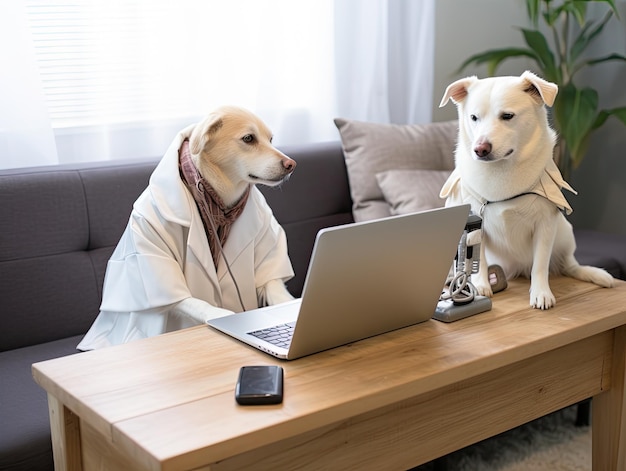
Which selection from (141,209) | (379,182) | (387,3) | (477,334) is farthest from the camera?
(387,3)

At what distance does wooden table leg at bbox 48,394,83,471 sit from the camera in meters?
1.25

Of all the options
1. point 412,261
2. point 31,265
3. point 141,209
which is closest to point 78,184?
point 31,265

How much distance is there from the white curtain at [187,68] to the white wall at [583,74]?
242mm

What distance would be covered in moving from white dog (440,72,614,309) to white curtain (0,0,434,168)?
1.14 m

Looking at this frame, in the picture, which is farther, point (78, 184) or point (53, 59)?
point (53, 59)

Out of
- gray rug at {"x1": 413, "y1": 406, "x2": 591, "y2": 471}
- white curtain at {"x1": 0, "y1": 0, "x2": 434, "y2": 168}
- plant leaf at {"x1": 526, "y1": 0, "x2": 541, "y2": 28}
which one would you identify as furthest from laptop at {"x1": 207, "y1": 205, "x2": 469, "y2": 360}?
plant leaf at {"x1": 526, "y1": 0, "x2": 541, "y2": 28}

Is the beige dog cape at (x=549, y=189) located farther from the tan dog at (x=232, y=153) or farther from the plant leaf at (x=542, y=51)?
the plant leaf at (x=542, y=51)

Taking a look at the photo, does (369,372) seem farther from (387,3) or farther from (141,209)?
(387,3)

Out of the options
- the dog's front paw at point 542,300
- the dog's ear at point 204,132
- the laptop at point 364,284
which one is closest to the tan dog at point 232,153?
the dog's ear at point 204,132

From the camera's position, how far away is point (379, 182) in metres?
2.52

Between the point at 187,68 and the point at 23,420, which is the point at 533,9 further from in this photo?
the point at 23,420

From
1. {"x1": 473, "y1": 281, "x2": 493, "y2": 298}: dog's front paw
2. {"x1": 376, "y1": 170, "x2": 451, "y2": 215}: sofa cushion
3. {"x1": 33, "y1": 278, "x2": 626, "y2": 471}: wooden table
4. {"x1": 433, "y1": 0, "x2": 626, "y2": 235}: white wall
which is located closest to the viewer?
{"x1": 33, "y1": 278, "x2": 626, "y2": 471}: wooden table

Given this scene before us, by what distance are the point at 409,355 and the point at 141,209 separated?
0.70 meters

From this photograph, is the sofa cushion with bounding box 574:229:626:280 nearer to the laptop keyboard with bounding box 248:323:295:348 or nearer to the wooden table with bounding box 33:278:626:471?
the wooden table with bounding box 33:278:626:471
